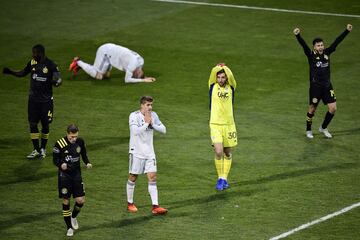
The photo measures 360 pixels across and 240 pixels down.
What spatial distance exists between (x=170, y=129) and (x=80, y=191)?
20.7 ft

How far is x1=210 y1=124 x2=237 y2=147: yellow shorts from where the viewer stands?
18125 millimetres

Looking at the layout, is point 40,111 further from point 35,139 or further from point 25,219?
point 25,219

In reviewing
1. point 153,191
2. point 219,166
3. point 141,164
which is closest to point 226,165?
point 219,166

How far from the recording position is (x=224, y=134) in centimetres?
1817

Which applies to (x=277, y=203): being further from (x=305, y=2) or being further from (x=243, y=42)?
(x=305, y=2)

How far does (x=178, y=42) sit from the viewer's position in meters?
29.1

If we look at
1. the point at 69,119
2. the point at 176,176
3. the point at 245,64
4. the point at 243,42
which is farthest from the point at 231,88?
the point at 243,42

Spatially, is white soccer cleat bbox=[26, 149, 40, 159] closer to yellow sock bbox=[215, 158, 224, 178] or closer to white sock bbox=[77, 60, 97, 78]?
yellow sock bbox=[215, 158, 224, 178]

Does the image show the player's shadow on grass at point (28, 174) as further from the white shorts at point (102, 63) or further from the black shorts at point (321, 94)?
the white shorts at point (102, 63)

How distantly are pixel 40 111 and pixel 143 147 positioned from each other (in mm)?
4107

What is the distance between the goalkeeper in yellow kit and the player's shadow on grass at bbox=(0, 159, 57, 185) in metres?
3.57

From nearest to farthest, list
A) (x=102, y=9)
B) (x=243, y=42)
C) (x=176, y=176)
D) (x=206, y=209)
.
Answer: (x=206, y=209) → (x=176, y=176) → (x=243, y=42) → (x=102, y=9)

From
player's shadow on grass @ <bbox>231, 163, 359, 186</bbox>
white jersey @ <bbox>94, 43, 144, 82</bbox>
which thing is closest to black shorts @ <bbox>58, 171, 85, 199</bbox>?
player's shadow on grass @ <bbox>231, 163, 359, 186</bbox>

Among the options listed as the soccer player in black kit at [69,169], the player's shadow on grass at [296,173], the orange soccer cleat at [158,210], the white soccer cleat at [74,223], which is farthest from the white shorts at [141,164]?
the player's shadow on grass at [296,173]
